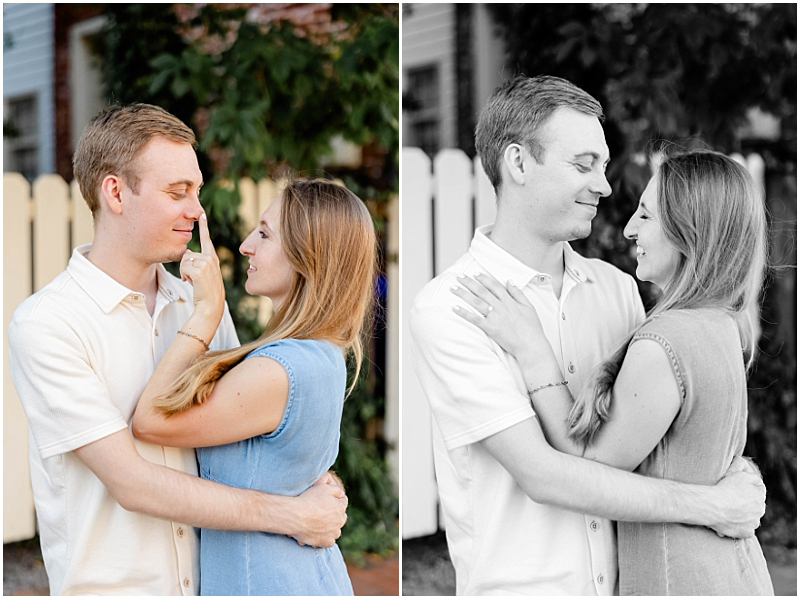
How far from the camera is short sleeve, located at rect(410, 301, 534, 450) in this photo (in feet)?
5.54

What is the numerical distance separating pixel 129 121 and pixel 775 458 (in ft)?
13.5

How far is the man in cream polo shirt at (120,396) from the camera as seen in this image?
1.64m

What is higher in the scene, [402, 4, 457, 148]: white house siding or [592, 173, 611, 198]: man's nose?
[402, 4, 457, 148]: white house siding

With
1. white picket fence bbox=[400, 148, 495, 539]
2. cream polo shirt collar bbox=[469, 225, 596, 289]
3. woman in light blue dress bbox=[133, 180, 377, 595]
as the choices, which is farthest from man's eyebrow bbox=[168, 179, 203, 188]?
white picket fence bbox=[400, 148, 495, 539]

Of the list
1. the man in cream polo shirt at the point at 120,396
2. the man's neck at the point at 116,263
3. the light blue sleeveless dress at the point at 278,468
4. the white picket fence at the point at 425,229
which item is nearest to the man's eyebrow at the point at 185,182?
the man in cream polo shirt at the point at 120,396

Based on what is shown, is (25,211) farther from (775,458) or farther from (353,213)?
(775,458)

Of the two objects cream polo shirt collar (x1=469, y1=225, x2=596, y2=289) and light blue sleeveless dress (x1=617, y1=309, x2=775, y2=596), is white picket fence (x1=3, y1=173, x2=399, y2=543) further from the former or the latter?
light blue sleeveless dress (x1=617, y1=309, x2=775, y2=596)

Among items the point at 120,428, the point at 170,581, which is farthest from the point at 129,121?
the point at 170,581

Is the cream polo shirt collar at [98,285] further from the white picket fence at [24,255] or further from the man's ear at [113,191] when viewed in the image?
the white picket fence at [24,255]

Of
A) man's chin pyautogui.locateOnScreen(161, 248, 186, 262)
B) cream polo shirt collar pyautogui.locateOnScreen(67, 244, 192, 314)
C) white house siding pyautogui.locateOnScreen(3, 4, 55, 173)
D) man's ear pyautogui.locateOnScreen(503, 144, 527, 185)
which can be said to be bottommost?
cream polo shirt collar pyautogui.locateOnScreen(67, 244, 192, 314)

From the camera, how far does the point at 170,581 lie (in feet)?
5.84

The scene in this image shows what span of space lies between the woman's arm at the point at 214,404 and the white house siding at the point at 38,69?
4690mm

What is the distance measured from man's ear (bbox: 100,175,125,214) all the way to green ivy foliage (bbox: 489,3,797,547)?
2.92 metres

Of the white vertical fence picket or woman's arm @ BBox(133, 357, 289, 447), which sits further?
the white vertical fence picket
